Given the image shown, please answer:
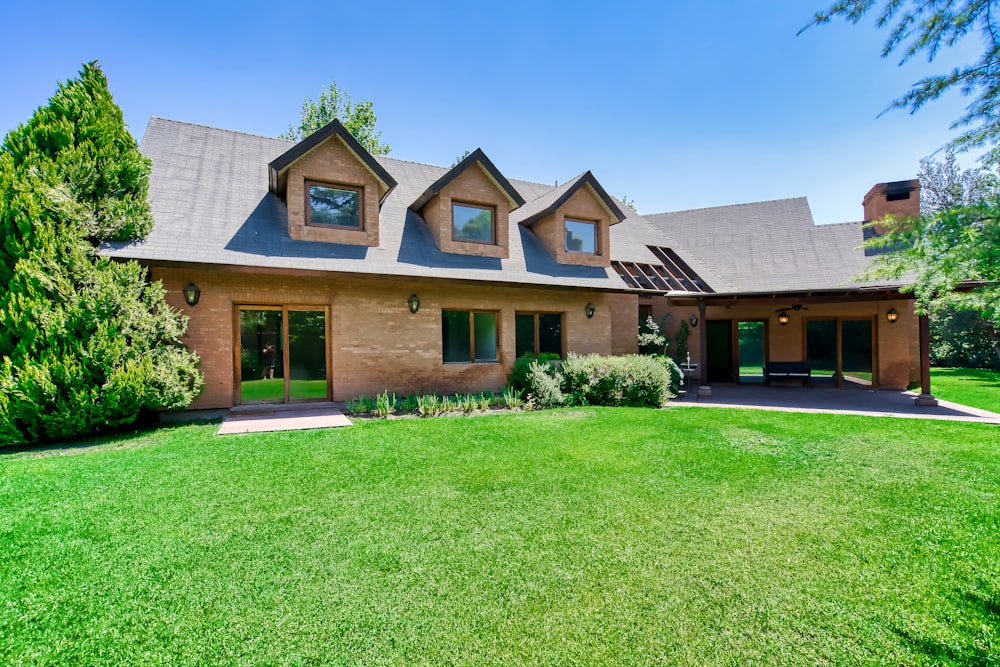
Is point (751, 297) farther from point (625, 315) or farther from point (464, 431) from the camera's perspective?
point (464, 431)

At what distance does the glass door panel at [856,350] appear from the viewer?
16141 millimetres

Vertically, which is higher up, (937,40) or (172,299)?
(937,40)

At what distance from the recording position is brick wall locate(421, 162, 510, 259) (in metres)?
12.8

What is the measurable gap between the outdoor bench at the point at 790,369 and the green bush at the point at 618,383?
704 cm

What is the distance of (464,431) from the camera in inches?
322

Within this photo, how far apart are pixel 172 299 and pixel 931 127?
39.3ft

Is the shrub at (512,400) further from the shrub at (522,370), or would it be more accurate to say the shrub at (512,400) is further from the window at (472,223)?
the window at (472,223)

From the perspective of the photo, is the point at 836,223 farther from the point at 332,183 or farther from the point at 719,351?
the point at 332,183

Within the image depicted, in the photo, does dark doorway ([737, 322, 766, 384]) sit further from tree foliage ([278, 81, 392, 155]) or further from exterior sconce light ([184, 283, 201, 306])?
tree foliage ([278, 81, 392, 155])

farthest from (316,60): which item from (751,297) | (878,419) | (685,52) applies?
(878,419)

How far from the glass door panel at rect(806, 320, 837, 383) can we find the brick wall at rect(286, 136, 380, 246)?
16.4 meters

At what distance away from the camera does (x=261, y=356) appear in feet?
34.5

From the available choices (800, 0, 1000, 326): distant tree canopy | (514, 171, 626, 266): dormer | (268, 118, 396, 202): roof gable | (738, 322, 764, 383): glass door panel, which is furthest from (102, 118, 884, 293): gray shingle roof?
(800, 0, 1000, 326): distant tree canopy

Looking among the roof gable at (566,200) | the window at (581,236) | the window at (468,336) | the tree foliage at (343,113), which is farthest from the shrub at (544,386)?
the tree foliage at (343,113)
